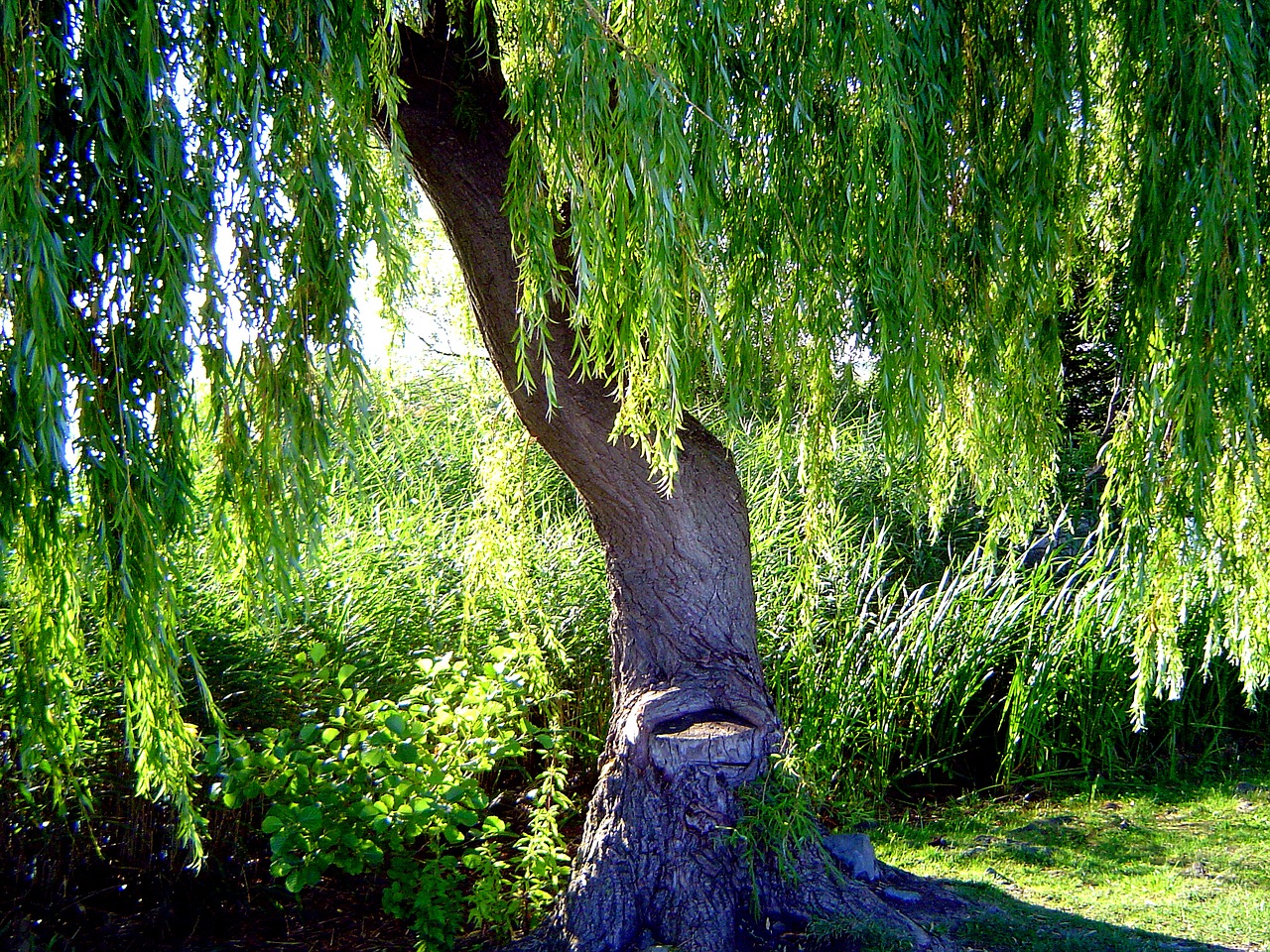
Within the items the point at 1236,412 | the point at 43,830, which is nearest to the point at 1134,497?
the point at 1236,412

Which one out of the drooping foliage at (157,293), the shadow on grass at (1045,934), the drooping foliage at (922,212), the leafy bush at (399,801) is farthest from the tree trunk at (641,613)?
the drooping foliage at (157,293)

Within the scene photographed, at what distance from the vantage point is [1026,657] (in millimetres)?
5105

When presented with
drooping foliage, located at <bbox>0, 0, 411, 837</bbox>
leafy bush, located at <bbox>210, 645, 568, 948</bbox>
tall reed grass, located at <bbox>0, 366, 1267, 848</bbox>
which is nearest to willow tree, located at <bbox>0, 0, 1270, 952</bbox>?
drooping foliage, located at <bbox>0, 0, 411, 837</bbox>

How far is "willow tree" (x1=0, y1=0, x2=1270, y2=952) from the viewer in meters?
1.99

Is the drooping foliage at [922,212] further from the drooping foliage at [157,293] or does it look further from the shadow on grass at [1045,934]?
the shadow on grass at [1045,934]

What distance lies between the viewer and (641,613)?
11.4 feet

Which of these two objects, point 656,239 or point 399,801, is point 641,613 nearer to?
point 399,801

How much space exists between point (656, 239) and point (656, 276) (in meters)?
0.07

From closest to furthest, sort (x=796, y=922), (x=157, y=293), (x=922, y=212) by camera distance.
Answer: (x=157, y=293) < (x=922, y=212) < (x=796, y=922)

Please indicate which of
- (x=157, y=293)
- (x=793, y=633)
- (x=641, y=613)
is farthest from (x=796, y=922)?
(x=157, y=293)

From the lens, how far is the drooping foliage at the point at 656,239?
77.9 inches

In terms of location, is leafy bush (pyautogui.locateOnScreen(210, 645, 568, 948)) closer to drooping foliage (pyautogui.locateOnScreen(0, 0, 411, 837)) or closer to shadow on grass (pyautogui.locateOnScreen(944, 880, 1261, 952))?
drooping foliage (pyautogui.locateOnScreen(0, 0, 411, 837))

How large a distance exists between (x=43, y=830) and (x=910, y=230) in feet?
10.5

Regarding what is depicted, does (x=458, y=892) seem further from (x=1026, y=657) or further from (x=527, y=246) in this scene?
(x=1026, y=657)
